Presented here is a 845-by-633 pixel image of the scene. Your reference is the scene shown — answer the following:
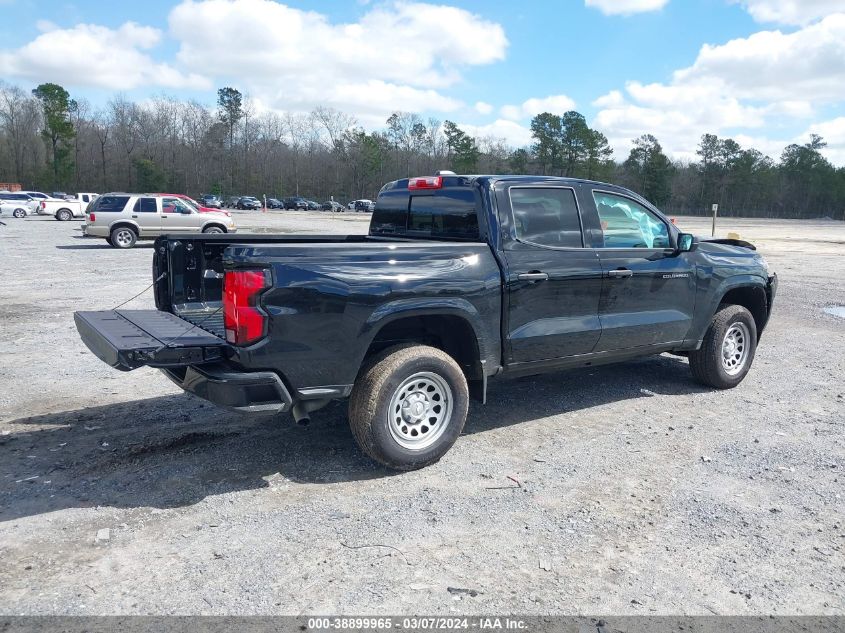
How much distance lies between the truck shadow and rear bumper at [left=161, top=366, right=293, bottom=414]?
681 mm

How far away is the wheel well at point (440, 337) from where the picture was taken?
15.3 ft

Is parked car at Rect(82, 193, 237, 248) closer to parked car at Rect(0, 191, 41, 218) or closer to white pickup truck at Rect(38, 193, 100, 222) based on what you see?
white pickup truck at Rect(38, 193, 100, 222)

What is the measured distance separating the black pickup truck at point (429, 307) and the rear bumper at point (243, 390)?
0.04 feet

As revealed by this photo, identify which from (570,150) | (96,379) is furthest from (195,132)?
(96,379)

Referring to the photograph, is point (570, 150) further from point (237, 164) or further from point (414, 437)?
point (414, 437)

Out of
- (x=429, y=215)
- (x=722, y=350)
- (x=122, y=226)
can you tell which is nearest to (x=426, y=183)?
(x=429, y=215)

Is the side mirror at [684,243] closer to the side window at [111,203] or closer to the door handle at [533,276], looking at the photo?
the door handle at [533,276]

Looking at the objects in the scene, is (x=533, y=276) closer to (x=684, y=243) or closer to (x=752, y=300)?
(x=684, y=243)

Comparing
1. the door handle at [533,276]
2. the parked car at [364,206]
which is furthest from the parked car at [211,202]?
the door handle at [533,276]

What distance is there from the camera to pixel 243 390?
153 inches

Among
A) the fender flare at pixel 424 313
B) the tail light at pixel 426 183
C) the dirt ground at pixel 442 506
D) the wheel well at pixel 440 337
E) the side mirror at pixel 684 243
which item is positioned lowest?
the dirt ground at pixel 442 506

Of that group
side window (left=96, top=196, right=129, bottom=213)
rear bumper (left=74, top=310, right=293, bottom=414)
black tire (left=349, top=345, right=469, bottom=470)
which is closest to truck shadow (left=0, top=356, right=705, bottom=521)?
black tire (left=349, top=345, right=469, bottom=470)

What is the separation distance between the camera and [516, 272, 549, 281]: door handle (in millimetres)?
4918

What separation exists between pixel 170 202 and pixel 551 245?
2113 cm
